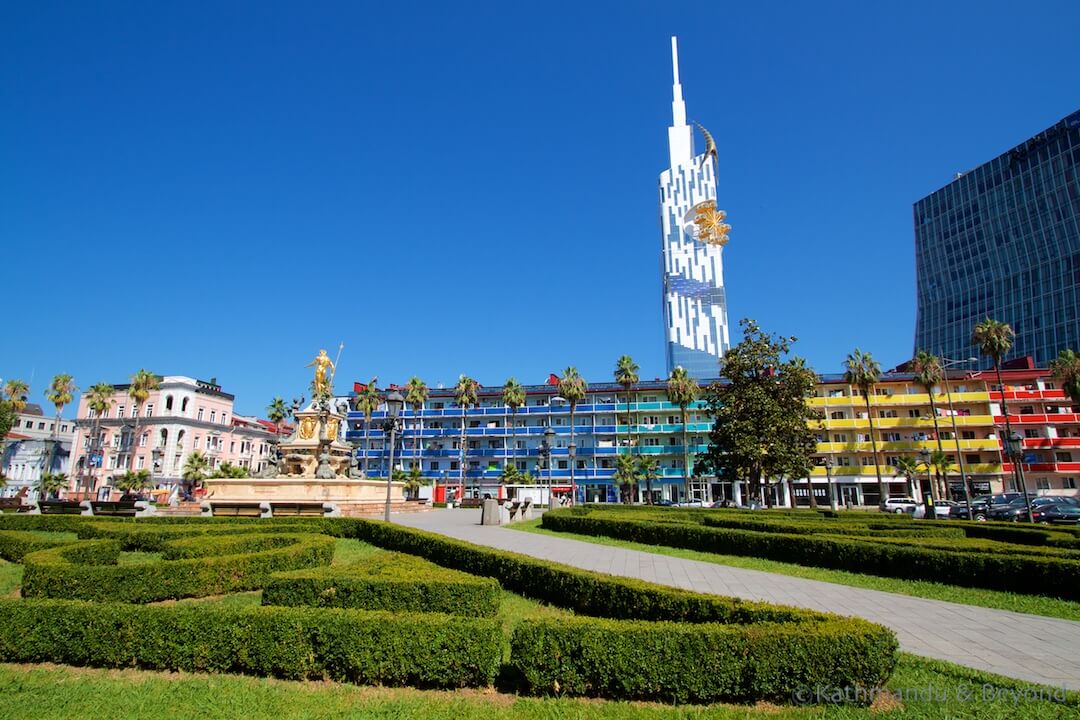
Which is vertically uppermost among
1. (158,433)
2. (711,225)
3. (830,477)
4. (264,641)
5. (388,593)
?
(711,225)

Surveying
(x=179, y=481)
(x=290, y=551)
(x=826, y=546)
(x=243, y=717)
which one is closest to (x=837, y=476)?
(x=826, y=546)

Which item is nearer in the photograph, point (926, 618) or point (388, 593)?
point (388, 593)

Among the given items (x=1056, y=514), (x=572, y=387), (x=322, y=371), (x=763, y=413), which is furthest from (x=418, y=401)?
(x=1056, y=514)

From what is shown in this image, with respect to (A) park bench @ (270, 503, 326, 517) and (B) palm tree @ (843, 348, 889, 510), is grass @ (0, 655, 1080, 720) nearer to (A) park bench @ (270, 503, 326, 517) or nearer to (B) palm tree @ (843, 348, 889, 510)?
(A) park bench @ (270, 503, 326, 517)

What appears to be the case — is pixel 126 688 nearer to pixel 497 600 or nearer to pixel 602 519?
pixel 497 600

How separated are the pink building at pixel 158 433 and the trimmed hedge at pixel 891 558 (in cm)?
6294

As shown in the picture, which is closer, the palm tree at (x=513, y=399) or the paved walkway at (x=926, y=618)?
the paved walkway at (x=926, y=618)

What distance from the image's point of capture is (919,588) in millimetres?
12914

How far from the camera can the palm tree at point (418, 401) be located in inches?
2862

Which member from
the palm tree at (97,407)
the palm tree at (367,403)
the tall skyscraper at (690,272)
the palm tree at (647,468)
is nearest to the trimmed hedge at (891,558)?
the palm tree at (647,468)

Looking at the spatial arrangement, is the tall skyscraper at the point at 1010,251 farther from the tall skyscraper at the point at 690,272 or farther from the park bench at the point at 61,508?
the park bench at the point at 61,508

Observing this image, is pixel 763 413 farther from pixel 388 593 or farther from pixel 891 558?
pixel 388 593

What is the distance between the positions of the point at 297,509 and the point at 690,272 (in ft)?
309

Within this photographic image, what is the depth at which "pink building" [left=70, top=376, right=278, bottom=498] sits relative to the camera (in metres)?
→ 68.0
